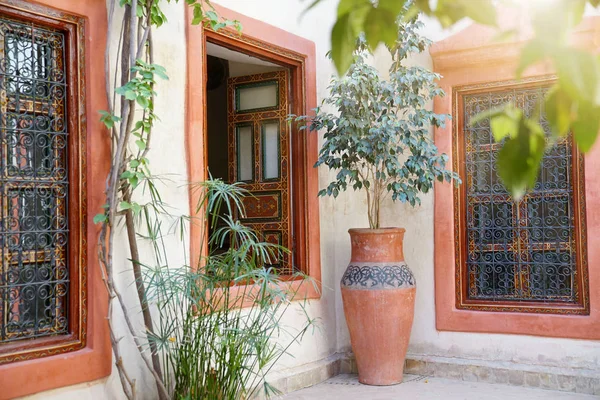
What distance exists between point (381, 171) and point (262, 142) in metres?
1.05

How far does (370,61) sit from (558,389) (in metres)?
2.98

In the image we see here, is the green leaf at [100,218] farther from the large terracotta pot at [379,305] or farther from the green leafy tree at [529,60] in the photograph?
the green leafy tree at [529,60]

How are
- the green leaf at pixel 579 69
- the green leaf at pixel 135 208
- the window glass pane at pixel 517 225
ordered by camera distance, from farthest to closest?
the window glass pane at pixel 517 225, the green leaf at pixel 135 208, the green leaf at pixel 579 69

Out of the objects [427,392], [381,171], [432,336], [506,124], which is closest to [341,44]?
[506,124]

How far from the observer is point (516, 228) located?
5.88 meters

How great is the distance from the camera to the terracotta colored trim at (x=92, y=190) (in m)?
3.89

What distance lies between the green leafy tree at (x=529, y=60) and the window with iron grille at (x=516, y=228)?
4831 mm

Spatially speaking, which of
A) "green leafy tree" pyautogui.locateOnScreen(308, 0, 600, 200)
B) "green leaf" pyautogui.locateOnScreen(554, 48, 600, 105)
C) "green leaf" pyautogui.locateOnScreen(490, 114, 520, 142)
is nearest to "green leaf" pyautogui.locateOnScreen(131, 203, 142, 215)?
"green leafy tree" pyautogui.locateOnScreen(308, 0, 600, 200)

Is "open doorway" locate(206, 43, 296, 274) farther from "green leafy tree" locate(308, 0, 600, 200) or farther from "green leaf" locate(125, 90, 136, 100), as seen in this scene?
"green leafy tree" locate(308, 0, 600, 200)

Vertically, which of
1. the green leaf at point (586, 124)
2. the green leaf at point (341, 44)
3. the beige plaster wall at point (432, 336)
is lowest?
the beige plaster wall at point (432, 336)

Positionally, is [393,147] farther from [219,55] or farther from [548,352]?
[548,352]

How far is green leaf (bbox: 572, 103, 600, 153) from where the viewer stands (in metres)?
0.74

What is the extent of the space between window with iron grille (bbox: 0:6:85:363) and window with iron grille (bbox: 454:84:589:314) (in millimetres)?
3096

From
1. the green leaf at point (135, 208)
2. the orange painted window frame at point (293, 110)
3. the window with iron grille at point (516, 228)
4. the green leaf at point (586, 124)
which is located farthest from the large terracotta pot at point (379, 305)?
the green leaf at point (586, 124)
